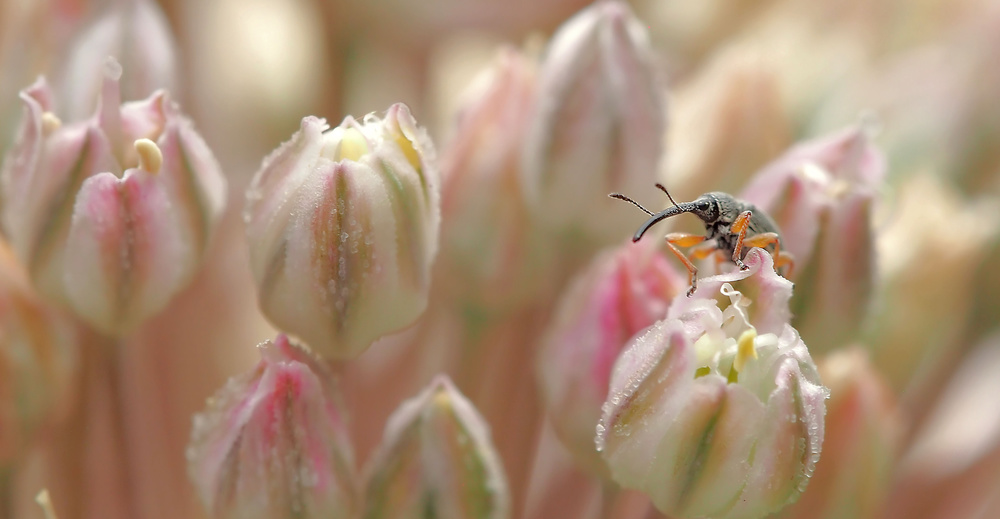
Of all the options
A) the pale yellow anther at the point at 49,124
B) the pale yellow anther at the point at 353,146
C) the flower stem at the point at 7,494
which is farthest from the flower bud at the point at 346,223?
the flower stem at the point at 7,494

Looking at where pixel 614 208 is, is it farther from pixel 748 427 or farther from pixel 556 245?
pixel 748 427

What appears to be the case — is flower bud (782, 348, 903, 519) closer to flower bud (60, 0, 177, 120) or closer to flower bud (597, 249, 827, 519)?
flower bud (597, 249, 827, 519)

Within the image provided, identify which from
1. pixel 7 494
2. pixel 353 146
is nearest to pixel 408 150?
pixel 353 146

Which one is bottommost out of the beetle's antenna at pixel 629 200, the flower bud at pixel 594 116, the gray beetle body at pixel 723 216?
the gray beetle body at pixel 723 216

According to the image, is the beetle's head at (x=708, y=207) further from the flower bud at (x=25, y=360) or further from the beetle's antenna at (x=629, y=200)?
the flower bud at (x=25, y=360)

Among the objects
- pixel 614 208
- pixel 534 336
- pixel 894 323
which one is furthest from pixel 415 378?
pixel 894 323

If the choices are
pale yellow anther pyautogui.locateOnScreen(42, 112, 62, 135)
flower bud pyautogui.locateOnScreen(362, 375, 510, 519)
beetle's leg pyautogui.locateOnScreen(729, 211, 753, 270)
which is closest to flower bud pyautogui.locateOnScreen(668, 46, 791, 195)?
beetle's leg pyautogui.locateOnScreen(729, 211, 753, 270)

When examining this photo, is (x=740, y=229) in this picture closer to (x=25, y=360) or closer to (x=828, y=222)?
(x=828, y=222)
